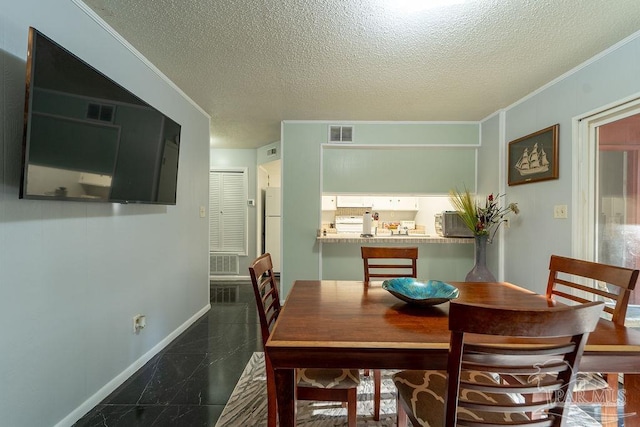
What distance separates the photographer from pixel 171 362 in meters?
2.29

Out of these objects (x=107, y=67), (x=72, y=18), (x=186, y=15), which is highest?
(x=186, y=15)

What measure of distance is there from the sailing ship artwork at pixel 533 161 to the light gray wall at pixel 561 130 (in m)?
0.14

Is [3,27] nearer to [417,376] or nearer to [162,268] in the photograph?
[162,268]

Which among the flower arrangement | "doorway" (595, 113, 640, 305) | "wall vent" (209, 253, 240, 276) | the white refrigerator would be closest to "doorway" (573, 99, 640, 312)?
"doorway" (595, 113, 640, 305)

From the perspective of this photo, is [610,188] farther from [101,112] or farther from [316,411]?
[101,112]

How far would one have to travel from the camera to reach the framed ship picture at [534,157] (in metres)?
2.51

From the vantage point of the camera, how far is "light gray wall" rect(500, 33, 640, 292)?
Answer: 1.97 m

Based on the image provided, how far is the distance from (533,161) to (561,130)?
1.21 feet

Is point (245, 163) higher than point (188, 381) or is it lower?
higher

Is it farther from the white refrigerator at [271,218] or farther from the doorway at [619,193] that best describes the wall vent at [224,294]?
the doorway at [619,193]

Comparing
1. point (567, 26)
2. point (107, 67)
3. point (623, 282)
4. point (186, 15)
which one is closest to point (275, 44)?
point (186, 15)

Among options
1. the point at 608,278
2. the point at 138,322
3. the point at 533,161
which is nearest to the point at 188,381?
the point at 138,322

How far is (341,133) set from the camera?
360cm

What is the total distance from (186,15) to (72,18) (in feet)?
1.99
